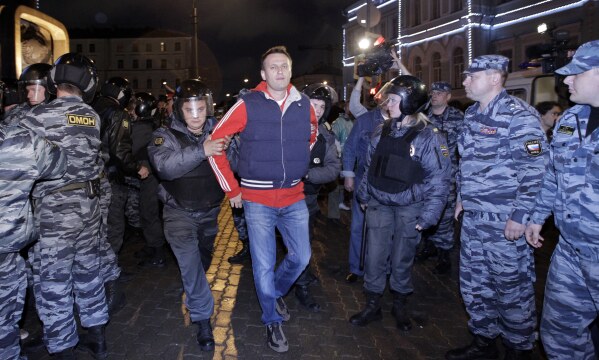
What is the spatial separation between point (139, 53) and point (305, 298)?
89.4 meters

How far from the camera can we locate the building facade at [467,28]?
69.8 feet

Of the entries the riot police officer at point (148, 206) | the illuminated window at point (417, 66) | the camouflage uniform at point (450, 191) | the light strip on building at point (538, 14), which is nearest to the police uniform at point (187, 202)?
the riot police officer at point (148, 206)

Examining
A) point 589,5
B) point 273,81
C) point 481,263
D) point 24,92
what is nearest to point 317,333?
point 481,263

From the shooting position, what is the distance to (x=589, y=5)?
66.0 ft

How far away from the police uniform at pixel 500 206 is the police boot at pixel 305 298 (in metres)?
1.70

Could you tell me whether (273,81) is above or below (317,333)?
above

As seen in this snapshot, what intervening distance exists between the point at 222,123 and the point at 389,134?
5.60 ft

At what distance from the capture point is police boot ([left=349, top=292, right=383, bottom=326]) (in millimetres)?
4438

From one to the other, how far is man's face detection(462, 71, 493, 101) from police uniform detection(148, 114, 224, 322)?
241 centimetres

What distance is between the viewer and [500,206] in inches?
140

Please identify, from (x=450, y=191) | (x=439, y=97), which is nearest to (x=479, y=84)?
(x=450, y=191)

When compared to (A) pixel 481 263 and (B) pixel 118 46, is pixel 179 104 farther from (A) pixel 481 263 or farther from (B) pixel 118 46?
(B) pixel 118 46

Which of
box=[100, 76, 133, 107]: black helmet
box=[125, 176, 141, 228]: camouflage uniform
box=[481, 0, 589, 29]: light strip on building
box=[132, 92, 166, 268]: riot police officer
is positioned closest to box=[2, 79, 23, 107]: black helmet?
box=[100, 76, 133, 107]: black helmet

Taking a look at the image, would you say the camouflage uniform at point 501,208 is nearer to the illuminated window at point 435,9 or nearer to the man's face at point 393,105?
the man's face at point 393,105
